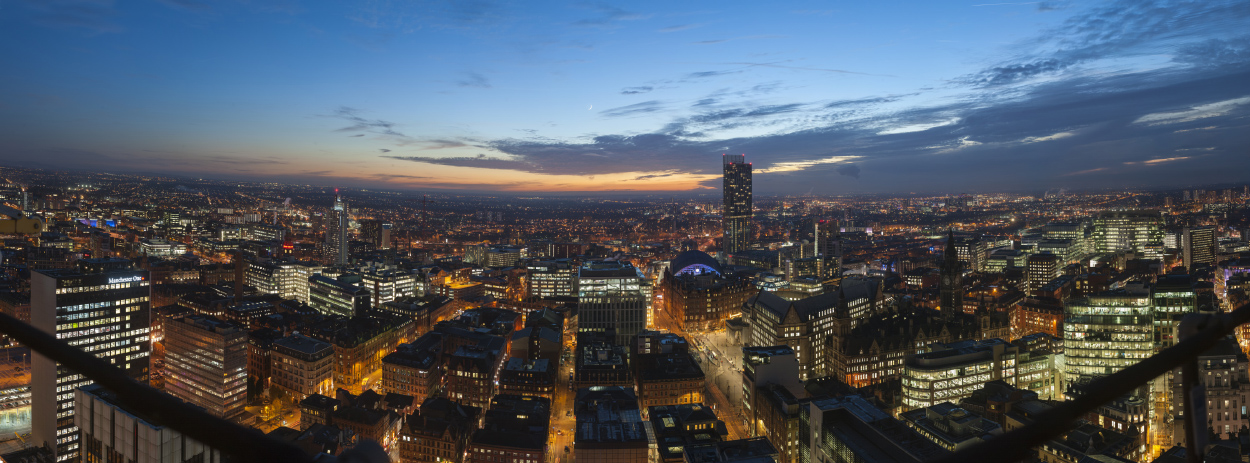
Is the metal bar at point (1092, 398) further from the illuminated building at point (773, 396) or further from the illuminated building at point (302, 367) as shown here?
the illuminated building at point (302, 367)

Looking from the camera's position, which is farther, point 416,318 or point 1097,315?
point 416,318

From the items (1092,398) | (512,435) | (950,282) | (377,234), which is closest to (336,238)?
(377,234)

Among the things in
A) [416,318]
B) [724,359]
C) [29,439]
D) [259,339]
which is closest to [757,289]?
[724,359]

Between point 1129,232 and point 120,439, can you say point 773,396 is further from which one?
point 1129,232

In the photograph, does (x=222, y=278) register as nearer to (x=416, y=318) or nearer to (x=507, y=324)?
(x=416, y=318)

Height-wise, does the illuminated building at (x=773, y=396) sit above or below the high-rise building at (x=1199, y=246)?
below

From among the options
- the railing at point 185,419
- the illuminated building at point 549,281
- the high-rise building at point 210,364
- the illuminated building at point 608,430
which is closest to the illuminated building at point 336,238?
the illuminated building at point 549,281
